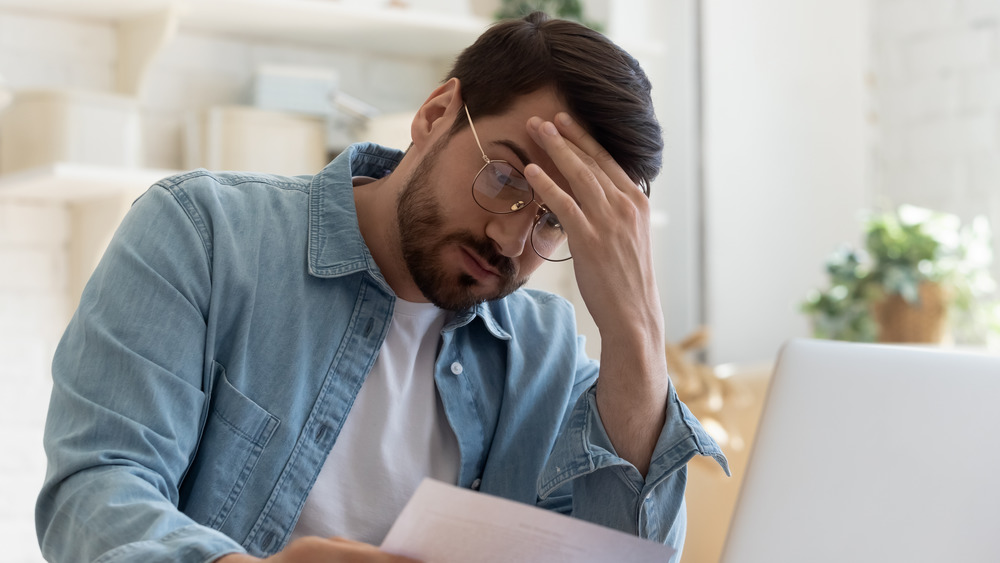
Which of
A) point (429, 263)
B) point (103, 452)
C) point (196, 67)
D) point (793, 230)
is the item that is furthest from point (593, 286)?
point (793, 230)

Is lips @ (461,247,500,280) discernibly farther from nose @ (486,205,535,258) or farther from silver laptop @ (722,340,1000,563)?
silver laptop @ (722,340,1000,563)

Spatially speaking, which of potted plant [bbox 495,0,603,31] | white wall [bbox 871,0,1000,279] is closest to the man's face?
potted plant [bbox 495,0,603,31]

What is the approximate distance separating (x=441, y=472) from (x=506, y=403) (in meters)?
0.11

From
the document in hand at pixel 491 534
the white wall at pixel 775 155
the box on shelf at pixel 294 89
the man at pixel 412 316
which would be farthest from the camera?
the white wall at pixel 775 155

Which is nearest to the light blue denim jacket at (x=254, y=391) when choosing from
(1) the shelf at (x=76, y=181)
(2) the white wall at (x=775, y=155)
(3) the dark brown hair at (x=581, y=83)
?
(3) the dark brown hair at (x=581, y=83)

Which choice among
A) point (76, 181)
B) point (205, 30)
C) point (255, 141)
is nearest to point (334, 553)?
point (76, 181)

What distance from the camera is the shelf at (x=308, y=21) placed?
1815mm

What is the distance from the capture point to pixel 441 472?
1.12 metres

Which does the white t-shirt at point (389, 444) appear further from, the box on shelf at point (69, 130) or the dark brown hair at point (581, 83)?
the box on shelf at point (69, 130)

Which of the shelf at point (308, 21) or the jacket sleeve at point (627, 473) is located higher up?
the shelf at point (308, 21)

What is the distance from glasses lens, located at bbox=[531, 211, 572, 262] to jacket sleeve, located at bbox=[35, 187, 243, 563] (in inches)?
13.5

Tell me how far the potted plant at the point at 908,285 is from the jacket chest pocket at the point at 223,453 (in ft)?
5.24

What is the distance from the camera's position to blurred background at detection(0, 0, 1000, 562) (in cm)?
183

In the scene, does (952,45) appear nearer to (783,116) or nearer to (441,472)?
(783,116)
